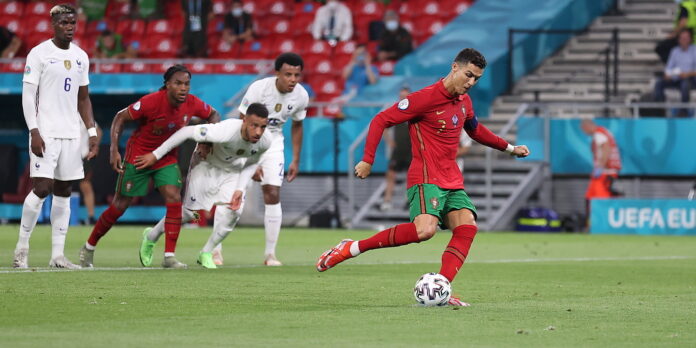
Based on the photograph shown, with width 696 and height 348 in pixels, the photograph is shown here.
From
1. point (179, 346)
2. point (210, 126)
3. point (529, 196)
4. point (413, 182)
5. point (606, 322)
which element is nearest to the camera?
point (179, 346)

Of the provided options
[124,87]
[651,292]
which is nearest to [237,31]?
[124,87]

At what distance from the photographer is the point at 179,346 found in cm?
699

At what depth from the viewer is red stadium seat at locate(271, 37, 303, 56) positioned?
96.0 feet

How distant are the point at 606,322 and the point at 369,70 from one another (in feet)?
62.4

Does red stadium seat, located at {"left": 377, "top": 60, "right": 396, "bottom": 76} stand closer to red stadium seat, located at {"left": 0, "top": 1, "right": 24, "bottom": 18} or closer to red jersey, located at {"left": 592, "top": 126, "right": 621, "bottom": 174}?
red jersey, located at {"left": 592, "top": 126, "right": 621, "bottom": 174}

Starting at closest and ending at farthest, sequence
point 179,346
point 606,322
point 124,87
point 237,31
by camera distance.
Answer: point 179,346, point 606,322, point 124,87, point 237,31

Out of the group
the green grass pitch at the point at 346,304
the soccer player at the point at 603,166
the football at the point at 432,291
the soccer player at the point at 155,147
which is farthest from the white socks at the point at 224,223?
the soccer player at the point at 603,166

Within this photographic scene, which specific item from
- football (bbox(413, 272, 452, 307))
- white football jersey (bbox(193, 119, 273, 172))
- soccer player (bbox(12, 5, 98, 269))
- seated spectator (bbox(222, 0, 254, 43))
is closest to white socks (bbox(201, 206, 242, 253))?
white football jersey (bbox(193, 119, 273, 172))

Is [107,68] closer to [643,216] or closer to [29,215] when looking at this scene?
[643,216]

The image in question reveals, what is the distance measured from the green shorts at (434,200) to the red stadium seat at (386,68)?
18236mm

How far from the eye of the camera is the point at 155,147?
43.3 ft

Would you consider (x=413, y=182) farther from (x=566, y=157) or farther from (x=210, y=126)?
(x=566, y=157)

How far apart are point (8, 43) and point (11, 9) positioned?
3.42m

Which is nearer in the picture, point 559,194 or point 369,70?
point 559,194
